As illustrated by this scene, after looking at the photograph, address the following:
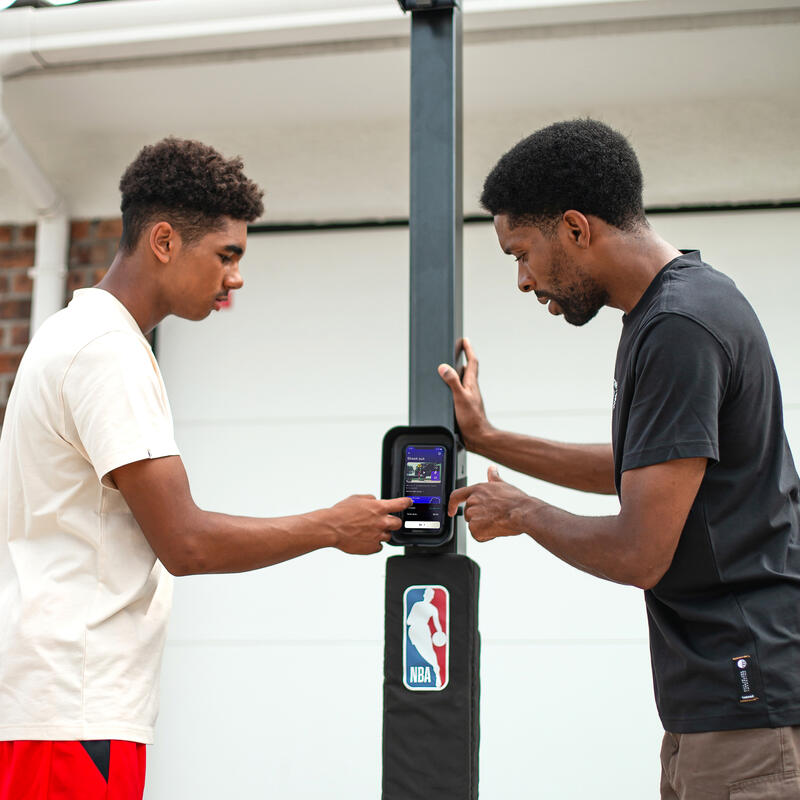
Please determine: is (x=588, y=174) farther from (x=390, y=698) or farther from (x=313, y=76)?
(x=313, y=76)

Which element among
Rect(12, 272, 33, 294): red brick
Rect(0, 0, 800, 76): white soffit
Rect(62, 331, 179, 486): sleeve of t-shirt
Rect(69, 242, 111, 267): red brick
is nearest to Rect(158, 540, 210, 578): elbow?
Rect(62, 331, 179, 486): sleeve of t-shirt

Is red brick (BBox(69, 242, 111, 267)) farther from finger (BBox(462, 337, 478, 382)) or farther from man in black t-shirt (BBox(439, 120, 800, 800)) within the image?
man in black t-shirt (BBox(439, 120, 800, 800))

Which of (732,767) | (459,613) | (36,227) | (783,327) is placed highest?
(36,227)

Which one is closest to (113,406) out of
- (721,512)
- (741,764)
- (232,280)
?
(232,280)

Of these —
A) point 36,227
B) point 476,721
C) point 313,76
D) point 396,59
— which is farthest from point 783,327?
point 36,227

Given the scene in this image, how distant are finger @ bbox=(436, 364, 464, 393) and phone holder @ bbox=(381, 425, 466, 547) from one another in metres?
0.12

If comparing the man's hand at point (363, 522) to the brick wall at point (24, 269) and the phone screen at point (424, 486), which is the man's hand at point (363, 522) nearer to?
the phone screen at point (424, 486)

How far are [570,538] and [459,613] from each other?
0.31 metres

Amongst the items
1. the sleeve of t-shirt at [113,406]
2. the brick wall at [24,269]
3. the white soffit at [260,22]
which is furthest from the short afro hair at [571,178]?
the brick wall at [24,269]

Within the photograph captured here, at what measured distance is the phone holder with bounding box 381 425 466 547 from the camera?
222 centimetres

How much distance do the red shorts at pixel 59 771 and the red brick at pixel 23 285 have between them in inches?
123

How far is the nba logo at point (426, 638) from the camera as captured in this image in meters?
2.17

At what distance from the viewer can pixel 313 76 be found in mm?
4281

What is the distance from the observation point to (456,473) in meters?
2.28
